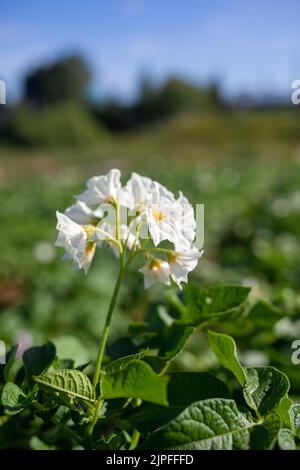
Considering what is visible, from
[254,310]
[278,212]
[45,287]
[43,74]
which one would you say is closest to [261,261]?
[45,287]

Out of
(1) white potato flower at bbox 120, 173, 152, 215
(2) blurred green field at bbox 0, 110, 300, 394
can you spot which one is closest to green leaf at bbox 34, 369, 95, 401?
(1) white potato flower at bbox 120, 173, 152, 215

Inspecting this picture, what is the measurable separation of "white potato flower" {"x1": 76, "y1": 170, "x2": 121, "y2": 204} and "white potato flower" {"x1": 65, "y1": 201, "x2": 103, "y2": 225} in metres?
0.02

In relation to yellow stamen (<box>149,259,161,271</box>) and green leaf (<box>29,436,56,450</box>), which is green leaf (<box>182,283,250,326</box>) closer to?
yellow stamen (<box>149,259,161,271</box>)

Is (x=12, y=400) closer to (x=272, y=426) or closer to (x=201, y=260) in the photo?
(x=272, y=426)

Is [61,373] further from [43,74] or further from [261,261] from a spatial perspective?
[43,74]

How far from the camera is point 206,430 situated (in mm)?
727

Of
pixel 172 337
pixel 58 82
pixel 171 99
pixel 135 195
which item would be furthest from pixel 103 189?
pixel 58 82

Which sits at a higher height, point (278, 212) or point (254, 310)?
point (254, 310)

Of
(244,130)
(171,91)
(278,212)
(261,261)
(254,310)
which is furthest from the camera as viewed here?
(171,91)

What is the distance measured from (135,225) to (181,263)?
0.32 feet

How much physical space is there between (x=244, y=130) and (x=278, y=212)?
122 ft

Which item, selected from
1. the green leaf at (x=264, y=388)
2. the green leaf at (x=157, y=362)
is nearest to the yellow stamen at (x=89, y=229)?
the green leaf at (x=157, y=362)

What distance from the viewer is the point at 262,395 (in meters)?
0.82
